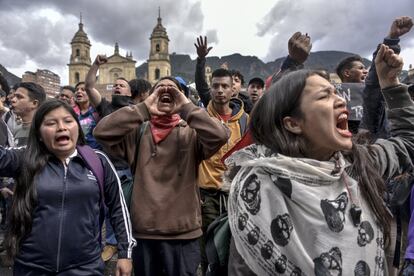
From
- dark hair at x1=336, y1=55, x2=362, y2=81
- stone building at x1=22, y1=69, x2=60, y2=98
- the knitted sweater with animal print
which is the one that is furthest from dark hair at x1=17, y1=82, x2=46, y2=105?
stone building at x1=22, y1=69, x2=60, y2=98

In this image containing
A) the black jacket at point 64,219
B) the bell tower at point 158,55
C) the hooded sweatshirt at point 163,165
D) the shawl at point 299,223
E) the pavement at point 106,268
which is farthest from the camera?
the bell tower at point 158,55

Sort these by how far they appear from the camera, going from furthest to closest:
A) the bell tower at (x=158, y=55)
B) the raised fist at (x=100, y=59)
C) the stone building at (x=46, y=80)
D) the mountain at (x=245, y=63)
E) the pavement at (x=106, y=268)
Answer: the mountain at (x=245, y=63) → the bell tower at (x=158, y=55) → the stone building at (x=46, y=80) → the raised fist at (x=100, y=59) → the pavement at (x=106, y=268)

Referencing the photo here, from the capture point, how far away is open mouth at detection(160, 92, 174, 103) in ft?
8.74

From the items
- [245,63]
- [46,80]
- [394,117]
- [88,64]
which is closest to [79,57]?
[88,64]

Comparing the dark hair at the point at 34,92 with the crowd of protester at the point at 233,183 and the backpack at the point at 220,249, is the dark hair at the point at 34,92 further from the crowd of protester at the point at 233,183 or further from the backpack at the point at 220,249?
the backpack at the point at 220,249

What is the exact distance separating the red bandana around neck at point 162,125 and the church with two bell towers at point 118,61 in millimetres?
68333

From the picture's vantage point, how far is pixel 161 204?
8.26 ft

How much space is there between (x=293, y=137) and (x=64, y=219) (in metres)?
1.43

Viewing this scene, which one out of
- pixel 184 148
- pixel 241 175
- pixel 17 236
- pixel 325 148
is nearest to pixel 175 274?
pixel 184 148

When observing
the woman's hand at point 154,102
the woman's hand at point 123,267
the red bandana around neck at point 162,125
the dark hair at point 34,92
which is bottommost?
the woman's hand at point 123,267

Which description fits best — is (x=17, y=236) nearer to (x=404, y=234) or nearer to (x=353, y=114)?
→ (x=353, y=114)

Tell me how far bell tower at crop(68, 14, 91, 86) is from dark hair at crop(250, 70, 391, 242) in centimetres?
7606

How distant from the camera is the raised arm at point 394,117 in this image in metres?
1.70

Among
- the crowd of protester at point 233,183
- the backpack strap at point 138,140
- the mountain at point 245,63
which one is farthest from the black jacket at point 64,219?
the mountain at point 245,63
